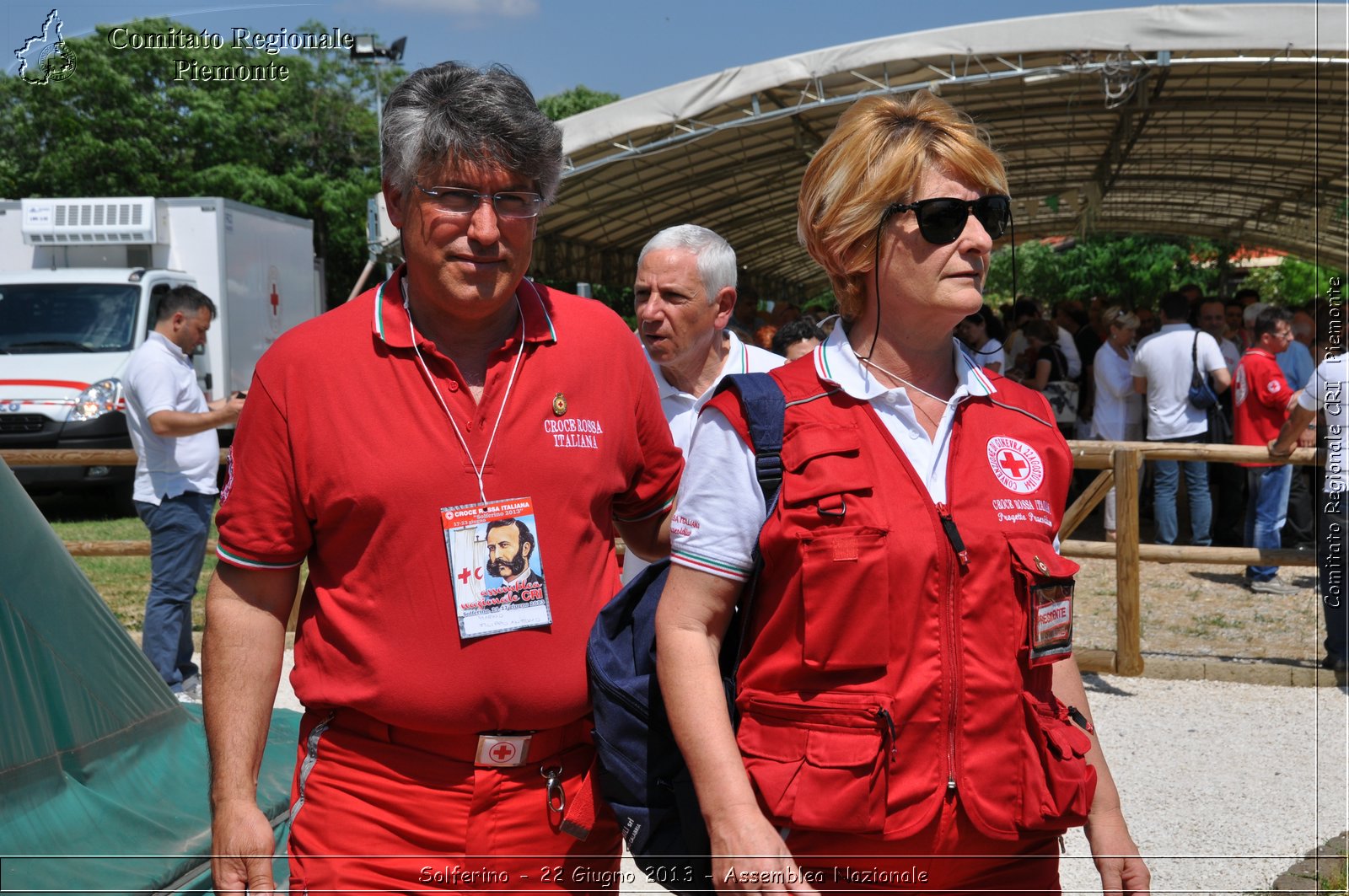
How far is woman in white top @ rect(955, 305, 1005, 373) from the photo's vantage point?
10.2 metres

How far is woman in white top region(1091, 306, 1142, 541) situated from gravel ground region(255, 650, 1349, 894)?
4.57 metres

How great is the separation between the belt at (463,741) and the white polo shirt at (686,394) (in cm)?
140

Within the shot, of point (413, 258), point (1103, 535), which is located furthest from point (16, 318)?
point (413, 258)

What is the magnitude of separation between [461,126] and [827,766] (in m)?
1.23

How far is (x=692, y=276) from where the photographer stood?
3980 mm

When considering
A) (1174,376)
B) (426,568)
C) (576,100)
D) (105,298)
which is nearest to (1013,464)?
(426,568)

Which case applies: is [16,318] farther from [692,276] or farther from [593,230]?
[692,276]

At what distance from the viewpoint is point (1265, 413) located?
29.1 feet

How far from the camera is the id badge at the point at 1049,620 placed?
191 centimetres

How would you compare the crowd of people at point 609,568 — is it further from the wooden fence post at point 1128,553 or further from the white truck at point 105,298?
the white truck at point 105,298

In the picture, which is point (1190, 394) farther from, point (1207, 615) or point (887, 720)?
point (887, 720)

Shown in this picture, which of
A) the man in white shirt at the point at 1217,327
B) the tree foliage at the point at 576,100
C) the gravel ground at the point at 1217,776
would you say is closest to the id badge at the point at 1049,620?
the gravel ground at the point at 1217,776

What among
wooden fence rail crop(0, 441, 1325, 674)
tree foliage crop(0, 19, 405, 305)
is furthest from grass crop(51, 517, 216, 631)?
tree foliage crop(0, 19, 405, 305)

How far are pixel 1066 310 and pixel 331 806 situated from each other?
14717 millimetres
